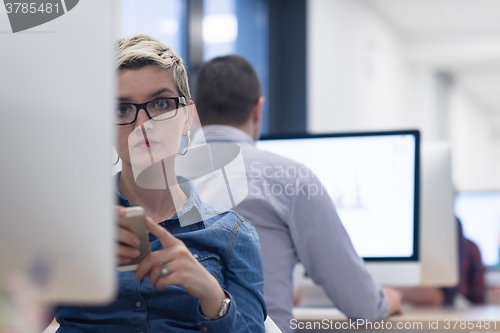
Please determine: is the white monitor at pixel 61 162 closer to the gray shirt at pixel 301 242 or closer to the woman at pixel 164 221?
the woman at pixel 164 221

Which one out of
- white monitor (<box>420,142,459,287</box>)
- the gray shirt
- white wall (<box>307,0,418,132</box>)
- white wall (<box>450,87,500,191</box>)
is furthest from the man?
white wall (<box>450,87,500,191</box>)

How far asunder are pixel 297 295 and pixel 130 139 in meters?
0.99

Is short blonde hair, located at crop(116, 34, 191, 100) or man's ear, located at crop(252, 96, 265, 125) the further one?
man's ear, located at crop(252, 96, 265, 125)

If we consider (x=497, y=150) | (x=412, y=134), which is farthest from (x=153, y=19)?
(x=497, y=150)

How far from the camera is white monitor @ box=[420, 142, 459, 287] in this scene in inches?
67.2

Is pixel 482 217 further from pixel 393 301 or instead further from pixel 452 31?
pixel 452 31

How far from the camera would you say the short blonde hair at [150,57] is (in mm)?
1015

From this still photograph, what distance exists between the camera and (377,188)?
161 centimetres

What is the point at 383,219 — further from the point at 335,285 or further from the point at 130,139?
the point at 130,139

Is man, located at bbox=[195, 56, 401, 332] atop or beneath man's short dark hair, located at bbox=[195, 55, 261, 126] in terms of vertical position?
beneath

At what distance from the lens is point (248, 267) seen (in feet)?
3.31

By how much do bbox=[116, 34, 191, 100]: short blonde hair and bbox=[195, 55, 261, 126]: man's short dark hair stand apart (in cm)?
56

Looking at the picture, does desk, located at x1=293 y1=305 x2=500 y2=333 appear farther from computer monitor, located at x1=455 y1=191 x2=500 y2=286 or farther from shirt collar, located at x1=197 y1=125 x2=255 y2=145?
computer monitor, located at x1=455 y1=191 x2=500 y2=286

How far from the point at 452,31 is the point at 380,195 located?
170 inches
